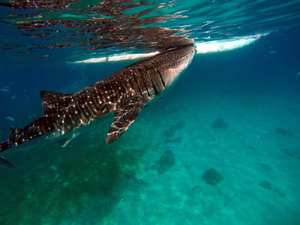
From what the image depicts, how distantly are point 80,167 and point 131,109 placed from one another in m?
9.75

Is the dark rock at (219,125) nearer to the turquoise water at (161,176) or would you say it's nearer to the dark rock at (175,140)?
the turquoise water at (161,176)

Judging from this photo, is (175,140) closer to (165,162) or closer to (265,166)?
(165,162)

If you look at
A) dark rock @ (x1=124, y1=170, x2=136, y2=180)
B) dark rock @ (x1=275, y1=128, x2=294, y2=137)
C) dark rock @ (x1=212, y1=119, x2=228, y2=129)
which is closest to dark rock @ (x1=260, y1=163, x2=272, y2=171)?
dark rock @ (x1=212, y1=119, x2=228, y2=129)

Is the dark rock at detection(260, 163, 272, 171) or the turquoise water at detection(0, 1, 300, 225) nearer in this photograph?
the turquoise water at detection(0, 1, 300, 225)

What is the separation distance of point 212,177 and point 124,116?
11107 mm

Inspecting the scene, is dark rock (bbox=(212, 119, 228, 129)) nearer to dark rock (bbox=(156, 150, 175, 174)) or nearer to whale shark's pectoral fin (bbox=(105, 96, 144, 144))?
dark rock (bbox=(156, 150, 175, 174))

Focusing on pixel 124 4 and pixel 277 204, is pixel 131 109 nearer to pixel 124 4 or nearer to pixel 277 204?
pixel 124 4

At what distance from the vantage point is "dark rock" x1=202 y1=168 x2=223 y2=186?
38.5ft

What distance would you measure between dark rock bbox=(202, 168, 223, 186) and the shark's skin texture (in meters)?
10.3

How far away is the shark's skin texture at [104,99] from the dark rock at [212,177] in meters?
10.3

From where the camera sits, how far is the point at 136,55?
2086cm

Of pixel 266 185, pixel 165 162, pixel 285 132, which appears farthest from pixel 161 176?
pixel 285 132

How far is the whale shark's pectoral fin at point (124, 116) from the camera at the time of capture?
3.47m

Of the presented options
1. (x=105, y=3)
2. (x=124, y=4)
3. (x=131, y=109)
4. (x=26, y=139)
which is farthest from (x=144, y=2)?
(x=26, y=139)
